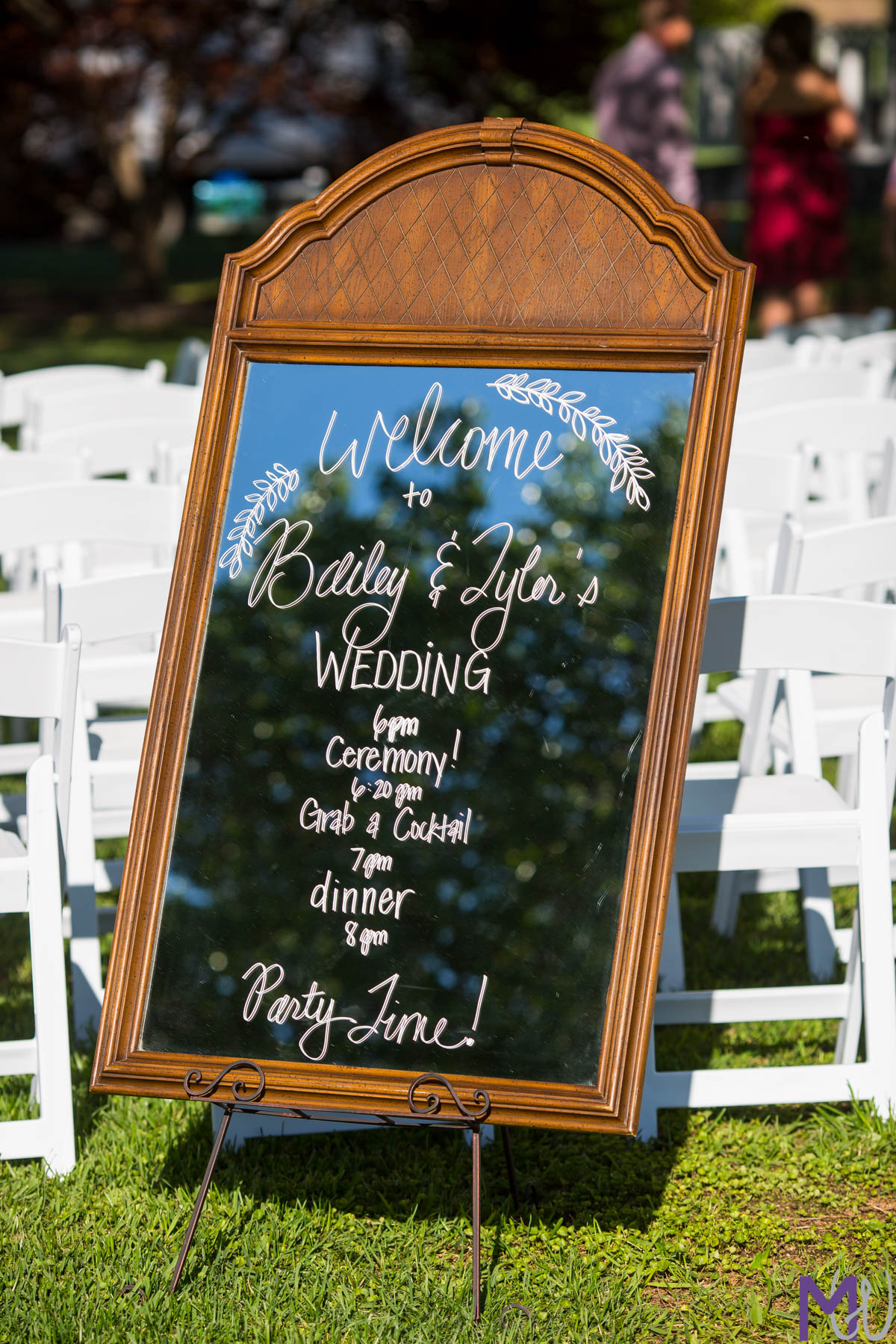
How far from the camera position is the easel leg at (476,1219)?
2291 millimetres

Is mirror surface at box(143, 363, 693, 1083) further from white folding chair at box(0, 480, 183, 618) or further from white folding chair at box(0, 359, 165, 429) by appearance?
white folding chair at box(0, 359, 165, 429)

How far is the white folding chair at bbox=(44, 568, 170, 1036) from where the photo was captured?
9.76ft

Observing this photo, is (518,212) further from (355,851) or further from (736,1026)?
(736,1026)

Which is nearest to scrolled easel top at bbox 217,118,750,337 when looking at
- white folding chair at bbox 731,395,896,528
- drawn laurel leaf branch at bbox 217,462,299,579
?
drawn laurel leaf branch at bbox 217,462,299,579

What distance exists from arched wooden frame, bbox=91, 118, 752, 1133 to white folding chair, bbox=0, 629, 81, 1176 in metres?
0.30

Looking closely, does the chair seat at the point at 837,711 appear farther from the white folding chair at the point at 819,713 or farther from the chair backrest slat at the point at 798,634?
the chair backrest slat at the point at 798,634

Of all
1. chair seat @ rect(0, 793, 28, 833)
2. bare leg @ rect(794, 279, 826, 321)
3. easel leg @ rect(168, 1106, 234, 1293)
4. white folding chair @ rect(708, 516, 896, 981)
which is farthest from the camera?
bare leg @ rect(794, 279, 826, 321)

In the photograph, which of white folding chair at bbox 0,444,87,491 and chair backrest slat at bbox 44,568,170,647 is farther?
white folding chair at bbox 0,444,87,491

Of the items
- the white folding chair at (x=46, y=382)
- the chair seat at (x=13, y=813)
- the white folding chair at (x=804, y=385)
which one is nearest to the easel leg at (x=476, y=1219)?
the chair seat at (x=13, y=813)

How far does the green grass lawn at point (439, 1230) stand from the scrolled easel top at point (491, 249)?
1.55 meters

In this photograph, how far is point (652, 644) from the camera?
241 centimetres

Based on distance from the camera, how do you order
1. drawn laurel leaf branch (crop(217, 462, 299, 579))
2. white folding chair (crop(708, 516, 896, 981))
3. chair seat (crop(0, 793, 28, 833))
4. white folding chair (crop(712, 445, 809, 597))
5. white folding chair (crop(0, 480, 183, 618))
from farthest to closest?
white folding chair (crop(712, 445, 809, 597)), white folding chair (crop(0, 480, 183, 618)), chair seat (crop(0, 793, 28, 833)), white folding chair (crop(708, 516, 896, 981)), drawn laurel leaf branch (crop(217, 462, 299, 579))

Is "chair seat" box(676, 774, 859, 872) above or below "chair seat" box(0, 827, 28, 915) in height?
above

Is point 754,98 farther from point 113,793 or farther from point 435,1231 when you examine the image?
point 435,1231
